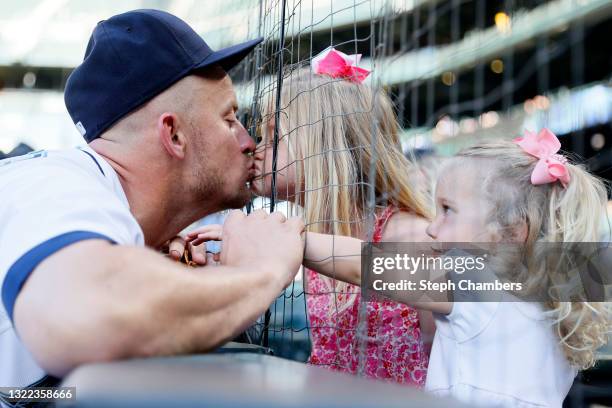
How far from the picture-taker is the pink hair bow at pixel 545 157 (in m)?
1.56

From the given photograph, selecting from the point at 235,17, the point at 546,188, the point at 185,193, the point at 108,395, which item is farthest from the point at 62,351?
the point at 235,17

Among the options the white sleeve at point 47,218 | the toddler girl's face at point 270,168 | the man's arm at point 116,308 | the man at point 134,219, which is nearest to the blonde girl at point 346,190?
the toddler girl's face at point 270,168

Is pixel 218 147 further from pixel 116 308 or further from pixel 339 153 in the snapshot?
pixel 116 308

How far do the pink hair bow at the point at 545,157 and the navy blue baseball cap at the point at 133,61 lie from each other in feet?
2.33

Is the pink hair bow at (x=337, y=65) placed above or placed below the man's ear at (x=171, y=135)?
above

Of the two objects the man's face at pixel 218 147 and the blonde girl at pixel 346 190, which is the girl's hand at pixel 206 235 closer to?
the man's face at pixel 218 147

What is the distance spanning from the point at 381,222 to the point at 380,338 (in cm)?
27

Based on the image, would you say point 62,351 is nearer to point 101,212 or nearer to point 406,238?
point 101,212

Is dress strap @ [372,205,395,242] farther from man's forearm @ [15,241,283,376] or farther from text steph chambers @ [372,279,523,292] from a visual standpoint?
man's forearm @ [15,241,283,376]

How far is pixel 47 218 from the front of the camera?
87cm

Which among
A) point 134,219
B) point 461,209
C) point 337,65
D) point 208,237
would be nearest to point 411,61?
point 337,65

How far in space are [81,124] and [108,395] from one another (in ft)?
3.25

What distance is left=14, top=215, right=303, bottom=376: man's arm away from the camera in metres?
0.75

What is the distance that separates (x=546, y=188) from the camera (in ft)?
5.24
